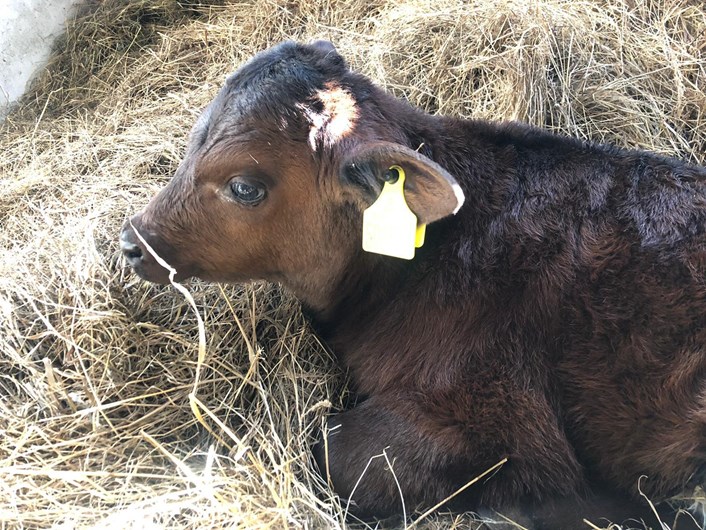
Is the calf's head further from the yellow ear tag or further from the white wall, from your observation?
the white wall

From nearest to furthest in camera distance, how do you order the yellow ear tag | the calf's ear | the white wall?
1. the calf's ear
2. the yellow ear tag
3. the white wall

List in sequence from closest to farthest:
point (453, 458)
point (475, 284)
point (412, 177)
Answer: point (412, 177), point (453, 458), point (475, 284)

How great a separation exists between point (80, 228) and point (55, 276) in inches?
15.4

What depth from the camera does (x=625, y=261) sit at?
2.97 m

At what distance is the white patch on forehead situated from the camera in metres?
2.86

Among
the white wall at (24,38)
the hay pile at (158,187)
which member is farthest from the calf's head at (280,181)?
the white wall at (24,38)

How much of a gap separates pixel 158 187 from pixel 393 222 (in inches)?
80.9

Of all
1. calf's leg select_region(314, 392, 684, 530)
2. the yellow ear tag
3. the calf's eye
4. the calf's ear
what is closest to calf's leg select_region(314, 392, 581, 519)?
calf's leg select_region(314, 392, 684, 530)

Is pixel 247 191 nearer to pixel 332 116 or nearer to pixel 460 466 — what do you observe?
pixel 332 116

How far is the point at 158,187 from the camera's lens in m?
4.11

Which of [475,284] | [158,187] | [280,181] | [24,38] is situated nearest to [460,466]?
[475,284]

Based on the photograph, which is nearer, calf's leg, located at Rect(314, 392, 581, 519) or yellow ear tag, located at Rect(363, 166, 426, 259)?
yellow ear tag, located at Rect(363, 166, 426, 259)

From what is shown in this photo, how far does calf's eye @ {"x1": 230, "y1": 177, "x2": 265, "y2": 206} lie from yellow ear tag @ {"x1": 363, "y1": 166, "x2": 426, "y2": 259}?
1.71ft

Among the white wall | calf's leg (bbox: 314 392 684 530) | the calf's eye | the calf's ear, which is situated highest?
the calf's ear
